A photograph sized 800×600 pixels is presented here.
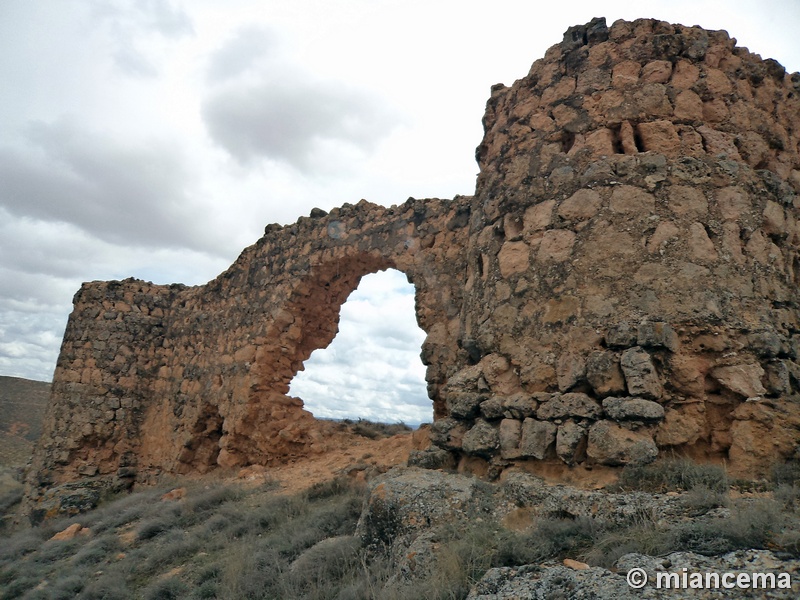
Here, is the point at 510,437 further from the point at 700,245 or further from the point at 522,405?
the point at 700,245

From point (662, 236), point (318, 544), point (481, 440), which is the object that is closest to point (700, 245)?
point (662, 236)

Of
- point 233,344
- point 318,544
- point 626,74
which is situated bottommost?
point 318,544

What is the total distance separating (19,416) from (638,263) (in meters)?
29.2

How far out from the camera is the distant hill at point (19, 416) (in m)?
20.8

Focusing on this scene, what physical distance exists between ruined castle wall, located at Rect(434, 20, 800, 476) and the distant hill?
20.5 metres

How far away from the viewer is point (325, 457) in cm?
788

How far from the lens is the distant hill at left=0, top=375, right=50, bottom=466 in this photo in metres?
20.8

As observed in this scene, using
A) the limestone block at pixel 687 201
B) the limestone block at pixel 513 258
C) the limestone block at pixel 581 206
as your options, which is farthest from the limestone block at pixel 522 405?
the limestone block at pixel 687 201

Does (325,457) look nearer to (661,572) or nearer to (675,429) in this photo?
(675,429)

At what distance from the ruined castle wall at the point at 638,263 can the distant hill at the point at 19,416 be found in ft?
67.2

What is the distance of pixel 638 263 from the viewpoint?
3889 mm

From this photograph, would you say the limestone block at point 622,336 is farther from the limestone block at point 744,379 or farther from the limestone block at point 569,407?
the limestone block at point 744,379

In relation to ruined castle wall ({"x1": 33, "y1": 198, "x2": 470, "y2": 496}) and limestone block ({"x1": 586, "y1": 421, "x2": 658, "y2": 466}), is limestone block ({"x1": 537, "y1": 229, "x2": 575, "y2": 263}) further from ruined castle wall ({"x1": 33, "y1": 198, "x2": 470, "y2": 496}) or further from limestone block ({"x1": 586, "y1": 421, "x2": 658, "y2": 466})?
ruined castle wall ({"x1": 33, "y1": 198, "x2": 470, "y2": 496})

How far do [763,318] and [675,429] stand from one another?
1.00 m
